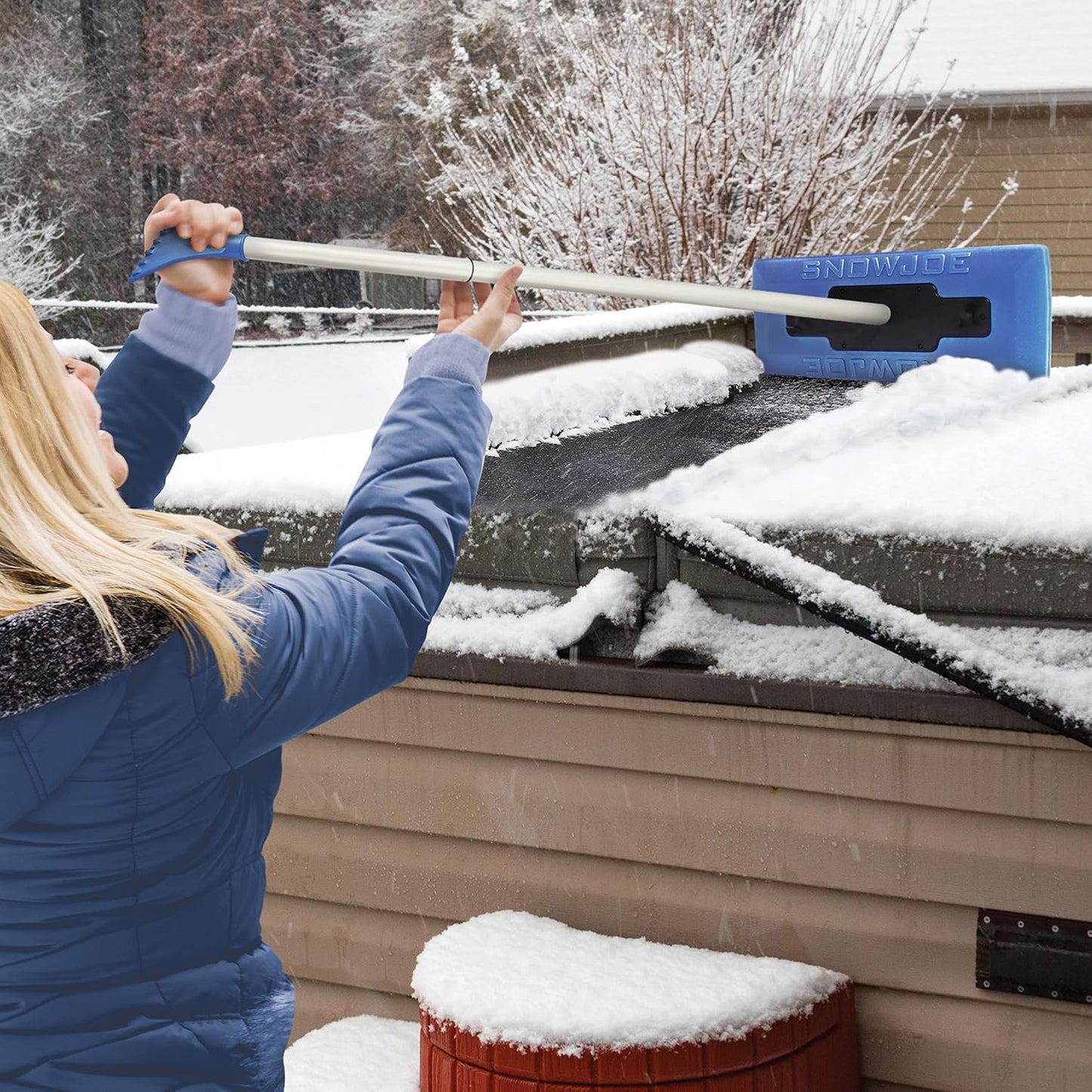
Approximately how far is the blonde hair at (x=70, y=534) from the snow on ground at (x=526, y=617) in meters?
0.86

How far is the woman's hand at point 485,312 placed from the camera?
1.24 meters

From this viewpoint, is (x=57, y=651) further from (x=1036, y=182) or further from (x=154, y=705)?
(x=1036, y=182)

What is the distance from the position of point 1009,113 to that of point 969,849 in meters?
8.47

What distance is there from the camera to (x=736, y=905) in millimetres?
1924

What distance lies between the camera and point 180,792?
3.25ft

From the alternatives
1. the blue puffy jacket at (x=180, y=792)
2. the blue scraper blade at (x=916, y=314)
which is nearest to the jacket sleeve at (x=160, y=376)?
the blue puffy jacket at (x=180, y=792)

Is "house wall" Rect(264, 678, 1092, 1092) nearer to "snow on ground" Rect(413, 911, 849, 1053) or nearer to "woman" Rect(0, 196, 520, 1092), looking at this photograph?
"snow on ground" Rect(413, 911, 849, 1053)

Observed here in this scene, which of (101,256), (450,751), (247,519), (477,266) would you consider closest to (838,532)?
(477,266)

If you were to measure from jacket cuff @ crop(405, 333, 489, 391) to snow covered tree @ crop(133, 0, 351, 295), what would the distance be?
17.0m

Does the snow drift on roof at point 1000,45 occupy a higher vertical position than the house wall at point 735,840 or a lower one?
higher

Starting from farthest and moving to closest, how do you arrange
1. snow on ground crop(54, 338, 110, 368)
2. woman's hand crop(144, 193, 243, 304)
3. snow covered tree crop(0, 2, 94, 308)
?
snow covered tree crop(0, 2, 94, 308), snow on ground crop(54, 338, 110, 368), woman's hand crop(144, 193, 243, 304)

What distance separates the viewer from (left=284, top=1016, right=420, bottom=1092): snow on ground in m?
2.05

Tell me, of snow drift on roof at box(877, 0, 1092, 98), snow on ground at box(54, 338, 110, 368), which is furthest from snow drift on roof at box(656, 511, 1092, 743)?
snow drift on roof at box(877, 0, 1092, 98)

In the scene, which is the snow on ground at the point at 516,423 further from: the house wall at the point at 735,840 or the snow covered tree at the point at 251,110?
the snow covered tree at the point at 251,110
